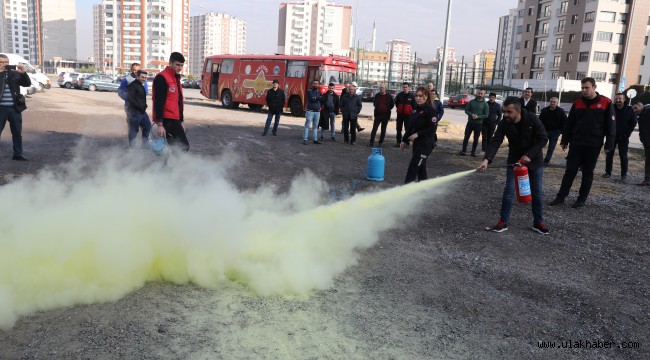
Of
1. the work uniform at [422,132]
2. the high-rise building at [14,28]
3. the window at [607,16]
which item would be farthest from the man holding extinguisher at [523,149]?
the high-rise building at [14,28]

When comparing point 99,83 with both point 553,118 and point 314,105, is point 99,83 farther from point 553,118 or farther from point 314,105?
point 553,118

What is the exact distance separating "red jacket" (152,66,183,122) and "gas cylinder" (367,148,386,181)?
12.9 feet

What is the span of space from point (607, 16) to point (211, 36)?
122 m

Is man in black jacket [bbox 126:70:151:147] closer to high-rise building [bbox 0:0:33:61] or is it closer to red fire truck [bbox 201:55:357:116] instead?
red fire truck [bbox 201:55:357:116]

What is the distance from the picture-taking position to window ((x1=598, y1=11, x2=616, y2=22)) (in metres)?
62.7

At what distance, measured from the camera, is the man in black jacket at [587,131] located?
24.5 feet

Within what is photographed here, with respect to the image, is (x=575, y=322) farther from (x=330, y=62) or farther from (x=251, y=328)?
(x=330, y=62)

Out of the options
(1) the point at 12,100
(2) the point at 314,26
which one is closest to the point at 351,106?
(1) the point at 12,100

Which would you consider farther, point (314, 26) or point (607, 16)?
point (314, 26)

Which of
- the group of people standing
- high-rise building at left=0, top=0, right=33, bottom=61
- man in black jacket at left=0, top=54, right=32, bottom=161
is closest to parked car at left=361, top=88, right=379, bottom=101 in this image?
the group of people standing

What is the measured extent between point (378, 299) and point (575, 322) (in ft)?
5.34

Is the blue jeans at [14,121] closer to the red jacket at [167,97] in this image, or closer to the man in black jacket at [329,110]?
the red jacket at [167,97]

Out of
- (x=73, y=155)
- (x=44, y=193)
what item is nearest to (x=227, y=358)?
Result: (x=44, y=193)

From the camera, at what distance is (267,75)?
2489cm
